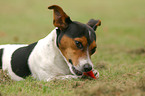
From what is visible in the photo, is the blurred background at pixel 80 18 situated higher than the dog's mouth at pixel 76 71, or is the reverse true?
the dog's mouth at pixel 76 71

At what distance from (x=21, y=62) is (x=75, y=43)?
4.86 ft

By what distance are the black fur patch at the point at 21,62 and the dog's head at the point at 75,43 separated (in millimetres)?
958

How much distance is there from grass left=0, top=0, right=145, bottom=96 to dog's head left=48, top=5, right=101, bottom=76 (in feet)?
1.08

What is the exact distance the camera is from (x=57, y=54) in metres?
4.96

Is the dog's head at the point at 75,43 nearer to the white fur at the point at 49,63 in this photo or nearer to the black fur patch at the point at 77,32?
the black fur patch at the point at 77,32

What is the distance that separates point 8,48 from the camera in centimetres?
588

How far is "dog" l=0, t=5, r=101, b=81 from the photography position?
4.49 metres

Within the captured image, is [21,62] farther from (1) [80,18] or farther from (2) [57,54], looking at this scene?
(1) [80,18]

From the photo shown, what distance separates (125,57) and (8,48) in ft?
13.2

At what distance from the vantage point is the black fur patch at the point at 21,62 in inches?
210

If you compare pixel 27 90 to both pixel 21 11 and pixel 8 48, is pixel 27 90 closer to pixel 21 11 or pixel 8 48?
pixel 8 48

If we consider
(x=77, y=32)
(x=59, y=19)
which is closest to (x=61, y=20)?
(x=59, y=19)

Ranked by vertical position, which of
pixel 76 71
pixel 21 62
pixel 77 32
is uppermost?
pixel 77 32

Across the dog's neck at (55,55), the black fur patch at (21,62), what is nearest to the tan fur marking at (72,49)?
the dog's neck at (55,55)
